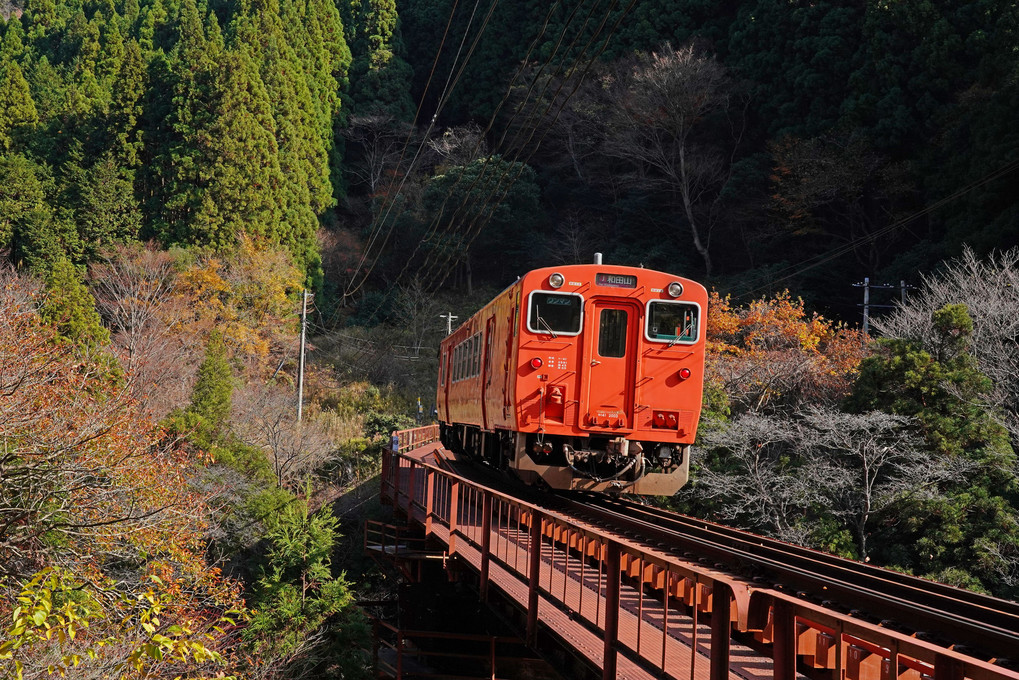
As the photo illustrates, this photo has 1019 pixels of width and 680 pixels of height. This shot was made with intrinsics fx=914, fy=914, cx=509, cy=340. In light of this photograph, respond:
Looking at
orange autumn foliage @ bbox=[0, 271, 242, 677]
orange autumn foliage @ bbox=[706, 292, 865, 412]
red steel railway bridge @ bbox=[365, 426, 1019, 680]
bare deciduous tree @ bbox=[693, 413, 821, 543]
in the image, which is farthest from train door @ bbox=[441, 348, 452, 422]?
red steel railway bridge @ bbox=[365, 426, 1019, 680]

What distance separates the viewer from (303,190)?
4391 centimetres

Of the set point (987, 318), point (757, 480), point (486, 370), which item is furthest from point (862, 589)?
point (987, 318)

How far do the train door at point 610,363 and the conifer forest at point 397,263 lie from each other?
10.7ft

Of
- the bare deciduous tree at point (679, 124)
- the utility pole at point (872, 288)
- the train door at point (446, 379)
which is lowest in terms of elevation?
the train door at point (446, 379)

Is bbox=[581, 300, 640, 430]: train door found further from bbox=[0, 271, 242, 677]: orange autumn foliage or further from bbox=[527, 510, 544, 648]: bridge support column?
bbox=[0, 271, 242, 677]: orange autumn foliage

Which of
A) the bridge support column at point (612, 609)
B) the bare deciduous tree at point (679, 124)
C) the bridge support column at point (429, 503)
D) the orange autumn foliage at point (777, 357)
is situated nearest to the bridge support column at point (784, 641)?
the bridge support column at point (612, 609)

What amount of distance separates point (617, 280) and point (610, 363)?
1051 millimetres

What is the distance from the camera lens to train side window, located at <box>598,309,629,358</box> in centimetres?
1129

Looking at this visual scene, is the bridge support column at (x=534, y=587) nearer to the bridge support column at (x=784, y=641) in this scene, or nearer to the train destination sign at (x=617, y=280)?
the bridge support column at (x=784, y=641)

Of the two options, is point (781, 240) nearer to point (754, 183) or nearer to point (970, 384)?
point (754, 183)

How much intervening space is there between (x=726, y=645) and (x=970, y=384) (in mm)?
14423

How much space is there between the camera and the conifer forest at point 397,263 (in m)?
14.9

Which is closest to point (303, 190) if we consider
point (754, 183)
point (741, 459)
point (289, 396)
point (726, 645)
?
point (289, 396)

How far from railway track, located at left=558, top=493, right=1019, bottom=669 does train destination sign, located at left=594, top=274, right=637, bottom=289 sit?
9.39ft
